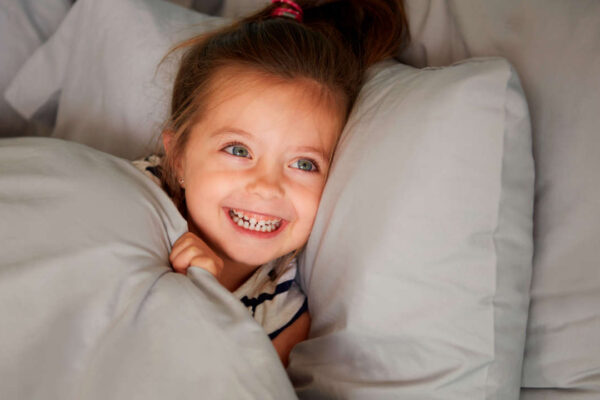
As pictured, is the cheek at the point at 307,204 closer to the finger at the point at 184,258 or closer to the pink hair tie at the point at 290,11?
the finger at the point at 184,258

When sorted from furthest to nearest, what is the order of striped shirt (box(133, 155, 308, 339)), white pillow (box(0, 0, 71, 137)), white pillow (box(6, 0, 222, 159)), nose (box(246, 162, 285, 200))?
white pillow (box(0, 0, 71, 137)) → white pillow (box(6, 0, 222, 159)) → striped shirt (box(133, 155, 308, 339)) → nose (box(246, 162, 285, 200))

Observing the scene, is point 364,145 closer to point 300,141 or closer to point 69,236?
point 300,141

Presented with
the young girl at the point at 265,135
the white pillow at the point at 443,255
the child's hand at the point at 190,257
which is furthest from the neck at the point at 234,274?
the white pillow at the point at 443,255

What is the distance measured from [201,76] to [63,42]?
0.53 m

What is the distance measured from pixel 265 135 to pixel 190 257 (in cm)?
26

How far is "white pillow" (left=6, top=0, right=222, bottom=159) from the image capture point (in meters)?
1.15

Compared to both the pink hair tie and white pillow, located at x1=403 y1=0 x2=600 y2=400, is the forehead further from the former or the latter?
white pillow, located at x1=403 y1=0 x2=600 y2=400

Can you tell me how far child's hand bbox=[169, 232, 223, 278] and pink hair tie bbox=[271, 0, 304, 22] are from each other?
0.53 meters

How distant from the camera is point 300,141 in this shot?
2.95ft

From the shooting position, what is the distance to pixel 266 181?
2.90ft

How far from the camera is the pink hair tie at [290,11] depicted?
3.42 feet

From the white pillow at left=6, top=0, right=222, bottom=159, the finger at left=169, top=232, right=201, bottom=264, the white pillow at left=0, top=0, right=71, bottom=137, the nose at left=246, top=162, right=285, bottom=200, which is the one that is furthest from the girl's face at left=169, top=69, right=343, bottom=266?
the white pillow at left=0, top=0, right=71, bottom=137

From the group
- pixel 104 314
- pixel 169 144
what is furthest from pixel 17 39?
pixel 104 314

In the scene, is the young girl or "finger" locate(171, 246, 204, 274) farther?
the young girl
